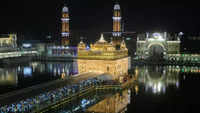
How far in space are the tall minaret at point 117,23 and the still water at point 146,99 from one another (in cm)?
2025

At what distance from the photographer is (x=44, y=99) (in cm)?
1290

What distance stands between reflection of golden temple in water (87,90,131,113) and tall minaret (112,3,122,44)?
80.1 ft

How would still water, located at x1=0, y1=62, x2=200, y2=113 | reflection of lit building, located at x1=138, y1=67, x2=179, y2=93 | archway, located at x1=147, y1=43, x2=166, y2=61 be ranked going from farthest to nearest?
archway, located at x1=147, y1=43, x2=166, y2=61
reflection of lit building, located at x1=138, y1=67, x2=179, y2=93
still water, located at x1=0, y1=62, x2=200, y2=113

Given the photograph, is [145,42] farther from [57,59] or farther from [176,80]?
[176,80]

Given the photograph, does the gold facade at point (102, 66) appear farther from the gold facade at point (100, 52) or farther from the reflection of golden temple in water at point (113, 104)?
the reflection of golden temple in water at point (113, 104)

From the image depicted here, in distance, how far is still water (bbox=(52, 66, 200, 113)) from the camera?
13211mm

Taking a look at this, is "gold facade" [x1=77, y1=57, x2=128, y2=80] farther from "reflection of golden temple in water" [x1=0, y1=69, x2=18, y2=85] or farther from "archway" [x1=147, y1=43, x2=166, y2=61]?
"archway" [x1=147, y1=43, x2=166, y2=61]

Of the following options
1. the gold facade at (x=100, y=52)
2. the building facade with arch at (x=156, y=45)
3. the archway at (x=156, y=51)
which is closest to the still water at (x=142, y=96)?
the gold facade at (x=100, y=52)

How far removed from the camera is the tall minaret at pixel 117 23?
128ft

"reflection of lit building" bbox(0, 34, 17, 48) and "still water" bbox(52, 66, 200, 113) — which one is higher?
"reflection of lit building" bbox(0, 34, 17, 48)

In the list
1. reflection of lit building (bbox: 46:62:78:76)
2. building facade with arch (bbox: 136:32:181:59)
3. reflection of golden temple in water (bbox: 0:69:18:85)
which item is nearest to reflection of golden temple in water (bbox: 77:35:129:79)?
reflection of lit building (bbox: 46:62:78:76)

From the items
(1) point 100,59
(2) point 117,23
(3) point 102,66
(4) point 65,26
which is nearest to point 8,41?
(4) point 65,26

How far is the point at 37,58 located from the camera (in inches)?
1501

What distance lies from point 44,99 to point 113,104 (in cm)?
387
